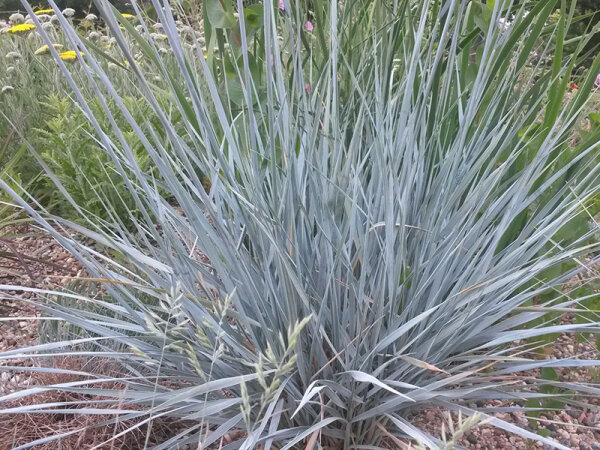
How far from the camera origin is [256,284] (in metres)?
1.37

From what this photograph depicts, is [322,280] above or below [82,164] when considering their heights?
above

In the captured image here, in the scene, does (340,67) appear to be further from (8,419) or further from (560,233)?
→ (8,419)

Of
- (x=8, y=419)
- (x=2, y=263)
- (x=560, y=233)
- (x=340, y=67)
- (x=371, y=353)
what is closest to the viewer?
(x=371, y=353)

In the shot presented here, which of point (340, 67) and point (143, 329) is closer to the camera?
point (143, 329)

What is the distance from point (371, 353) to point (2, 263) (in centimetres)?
179

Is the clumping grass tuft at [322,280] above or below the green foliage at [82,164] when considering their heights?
above

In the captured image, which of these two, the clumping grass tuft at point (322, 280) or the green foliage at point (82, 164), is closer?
the clumping grass tuft at point (322, 280)

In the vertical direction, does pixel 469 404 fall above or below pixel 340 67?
below

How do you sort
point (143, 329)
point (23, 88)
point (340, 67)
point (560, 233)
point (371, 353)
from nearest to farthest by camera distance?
1. point (371, 353)
2. point (143, 329)
3. point (560, 233)
4. point (340, 67)
5. point (23, 88)

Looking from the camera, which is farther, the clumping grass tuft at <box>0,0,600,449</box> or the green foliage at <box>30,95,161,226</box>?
the green foliage at <box>30,95,161,226</box>

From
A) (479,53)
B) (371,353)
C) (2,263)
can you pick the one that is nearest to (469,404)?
(371,353)

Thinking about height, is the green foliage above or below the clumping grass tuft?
below

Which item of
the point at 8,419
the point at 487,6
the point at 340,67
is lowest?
the point at 8,419

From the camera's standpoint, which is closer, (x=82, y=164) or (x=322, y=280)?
(x=322, y=280)
